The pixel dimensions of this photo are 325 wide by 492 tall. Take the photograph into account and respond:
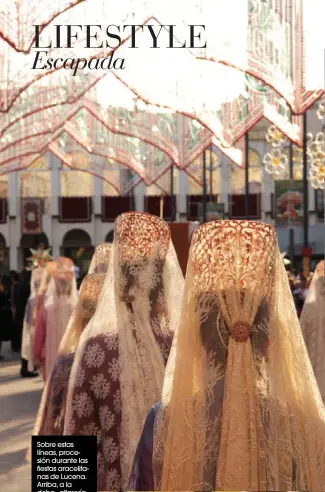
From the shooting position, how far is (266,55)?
77.3 feet

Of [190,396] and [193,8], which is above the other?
[193,8]

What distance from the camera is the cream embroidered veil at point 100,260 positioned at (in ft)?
37.4

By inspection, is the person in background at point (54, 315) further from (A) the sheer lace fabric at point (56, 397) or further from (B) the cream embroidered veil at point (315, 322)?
(A) the sheer lace fabric at point (56, 397)

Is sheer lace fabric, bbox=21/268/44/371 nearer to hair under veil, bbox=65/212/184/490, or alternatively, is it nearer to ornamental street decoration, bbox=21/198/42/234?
hair under veil, bbox=65/212/184/490

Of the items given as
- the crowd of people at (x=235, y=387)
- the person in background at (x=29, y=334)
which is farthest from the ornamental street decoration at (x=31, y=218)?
the crowd of people at (x=235, y=387)

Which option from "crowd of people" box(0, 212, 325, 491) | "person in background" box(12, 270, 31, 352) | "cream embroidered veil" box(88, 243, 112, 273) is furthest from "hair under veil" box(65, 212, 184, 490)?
"person in background" box(12, 270, 31, 352)

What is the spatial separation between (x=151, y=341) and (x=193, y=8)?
15.3 metres

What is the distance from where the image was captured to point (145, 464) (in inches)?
169

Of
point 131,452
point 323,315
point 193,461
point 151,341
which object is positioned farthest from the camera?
point 323,315

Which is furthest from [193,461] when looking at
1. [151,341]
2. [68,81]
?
[68,81]

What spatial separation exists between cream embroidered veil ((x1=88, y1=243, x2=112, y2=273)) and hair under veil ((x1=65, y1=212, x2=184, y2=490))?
14.4 feet

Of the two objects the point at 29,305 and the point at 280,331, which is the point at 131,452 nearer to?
the point at 280,331

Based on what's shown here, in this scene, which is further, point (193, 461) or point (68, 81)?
point (68, 81)

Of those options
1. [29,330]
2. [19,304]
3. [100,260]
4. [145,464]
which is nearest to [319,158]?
[19,304]
